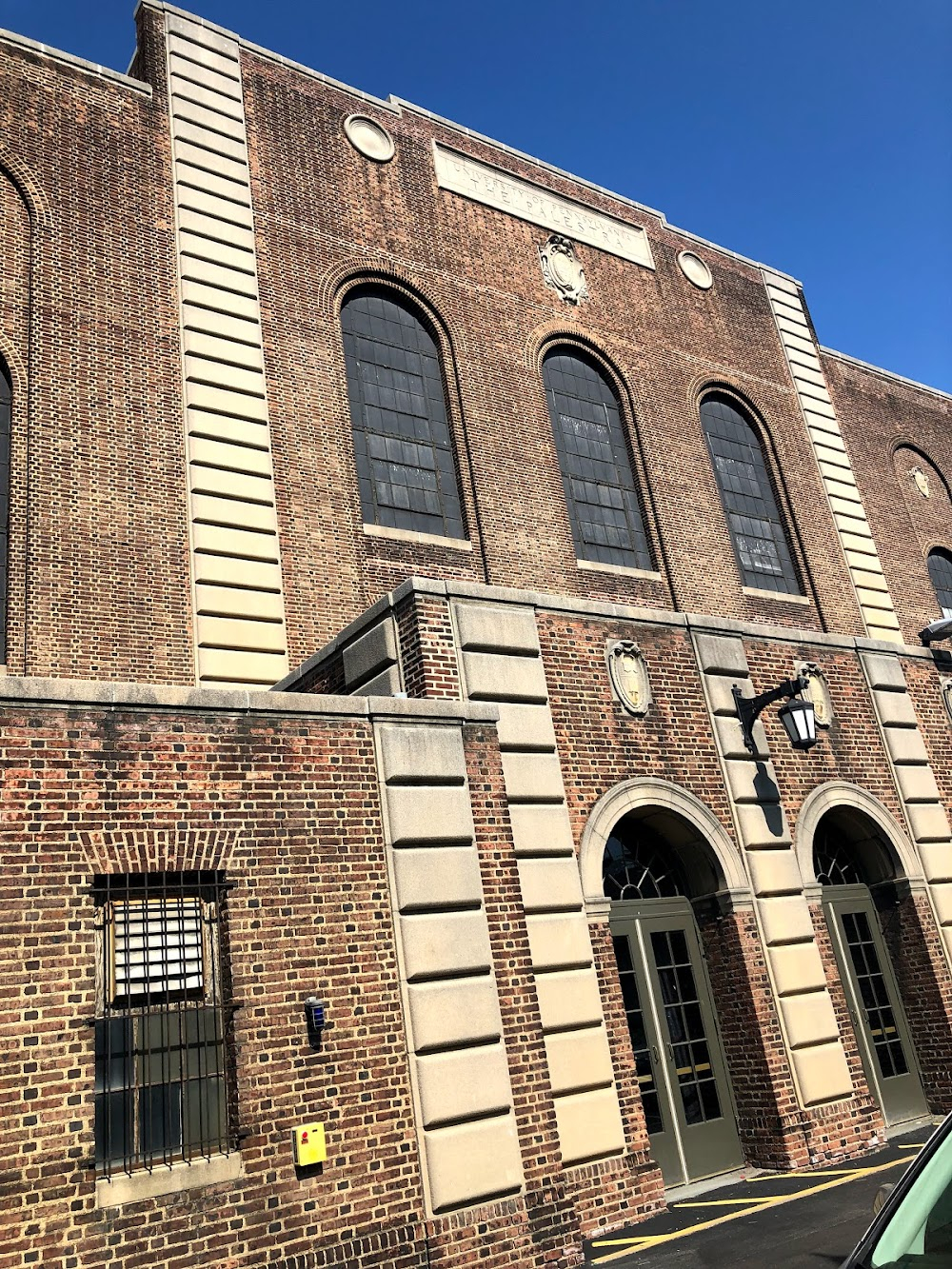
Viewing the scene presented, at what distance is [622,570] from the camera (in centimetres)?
1577

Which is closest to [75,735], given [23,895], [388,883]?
[23,895]

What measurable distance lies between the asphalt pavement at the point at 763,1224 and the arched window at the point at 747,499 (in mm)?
10158

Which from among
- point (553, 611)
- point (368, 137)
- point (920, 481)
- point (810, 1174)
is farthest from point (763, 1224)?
point (920, 481)

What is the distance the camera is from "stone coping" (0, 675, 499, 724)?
717 centimetres

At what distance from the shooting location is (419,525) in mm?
14250

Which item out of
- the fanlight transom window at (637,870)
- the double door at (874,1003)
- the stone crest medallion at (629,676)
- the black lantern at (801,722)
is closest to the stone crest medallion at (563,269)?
the stone crest medallion at (629,676)

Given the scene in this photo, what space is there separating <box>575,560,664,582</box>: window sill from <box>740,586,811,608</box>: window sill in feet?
6.58

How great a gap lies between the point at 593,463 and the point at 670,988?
8.75 metres

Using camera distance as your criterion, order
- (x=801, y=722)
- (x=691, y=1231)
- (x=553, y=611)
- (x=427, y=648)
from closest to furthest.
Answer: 1. (x=691, y=1231)
2. (x=427, y=648)
3. (x=553, y=611)
4. (x=801, y=722)

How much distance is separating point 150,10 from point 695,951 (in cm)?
1407

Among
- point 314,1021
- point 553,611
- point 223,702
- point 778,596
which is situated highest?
point 778,596

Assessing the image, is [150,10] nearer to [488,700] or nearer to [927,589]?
[488,700]

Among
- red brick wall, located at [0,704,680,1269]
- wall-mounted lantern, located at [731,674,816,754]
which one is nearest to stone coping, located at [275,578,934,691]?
wall-mounted lantern, located at [731,674,816,754]

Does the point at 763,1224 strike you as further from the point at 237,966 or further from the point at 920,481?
the point at 920,481
